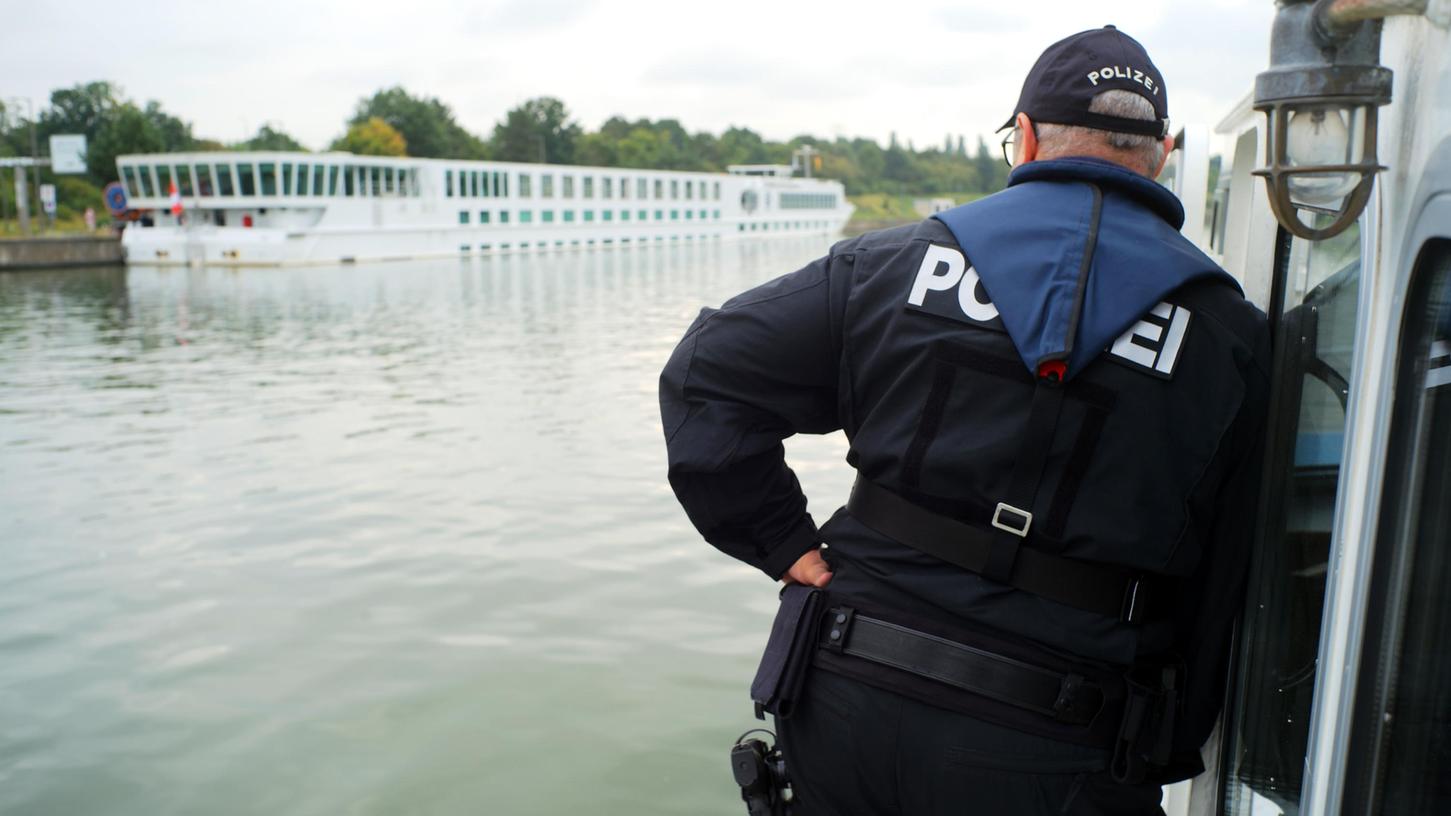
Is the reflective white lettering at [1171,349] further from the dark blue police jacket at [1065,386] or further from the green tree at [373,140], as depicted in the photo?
the green tree at [373,140]

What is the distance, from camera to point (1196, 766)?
85.1 inches

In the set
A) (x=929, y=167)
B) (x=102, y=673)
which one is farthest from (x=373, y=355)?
(x=929, y=167)

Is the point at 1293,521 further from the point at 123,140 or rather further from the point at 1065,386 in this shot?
the point at 123,140

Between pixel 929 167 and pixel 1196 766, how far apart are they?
355 ft

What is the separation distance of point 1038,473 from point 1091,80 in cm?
60

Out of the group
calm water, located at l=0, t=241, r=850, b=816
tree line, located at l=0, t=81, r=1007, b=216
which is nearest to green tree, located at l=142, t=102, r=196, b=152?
tree line, located at l=0, t=81, r=1007, b=216

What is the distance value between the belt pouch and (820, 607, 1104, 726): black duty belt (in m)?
0.16

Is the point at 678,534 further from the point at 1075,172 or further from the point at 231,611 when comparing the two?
the point at 1075,172

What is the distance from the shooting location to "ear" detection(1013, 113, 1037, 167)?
1.99m

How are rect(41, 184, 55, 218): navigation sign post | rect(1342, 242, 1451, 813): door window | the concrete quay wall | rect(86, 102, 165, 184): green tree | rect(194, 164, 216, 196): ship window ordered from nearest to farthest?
rect(1342, 242, 1451, 813): door window
the concrete quay wall
rect(194, 164, 216, 196): ship window
rect(41, 184, 55, 218): navigation sign post
rect(86, 102, 165, 184): green tree

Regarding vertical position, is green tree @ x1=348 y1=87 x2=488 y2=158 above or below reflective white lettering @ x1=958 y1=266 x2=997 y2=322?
above

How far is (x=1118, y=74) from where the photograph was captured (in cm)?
191

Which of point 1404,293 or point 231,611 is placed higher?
point 1404,293

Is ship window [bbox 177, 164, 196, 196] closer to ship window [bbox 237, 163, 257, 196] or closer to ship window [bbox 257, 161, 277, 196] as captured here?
ship window [bbox 237, 163, 257, 196]
